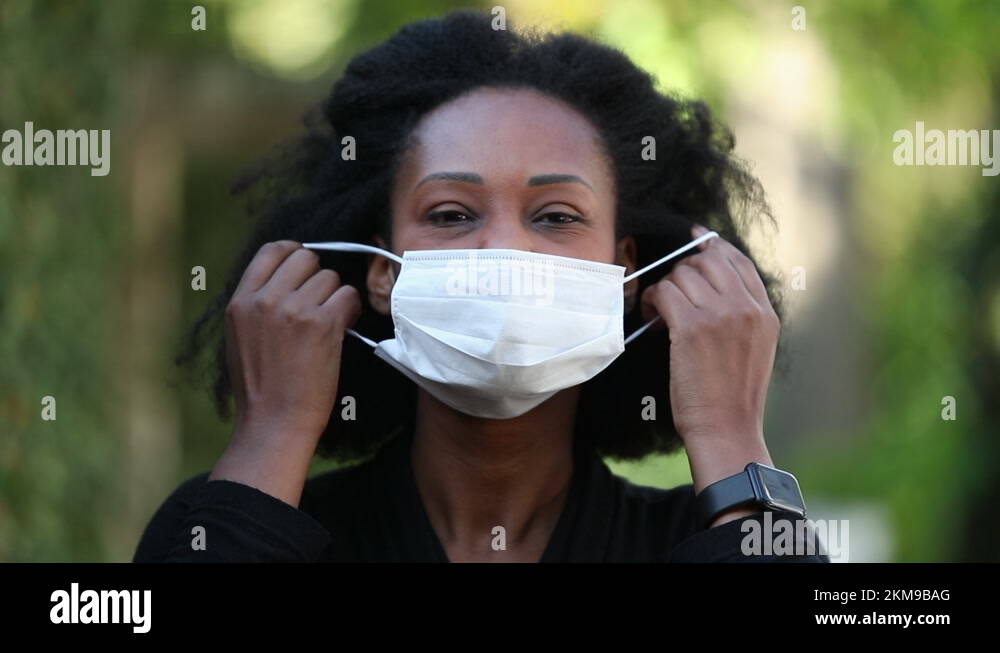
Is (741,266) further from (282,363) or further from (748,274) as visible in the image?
(282,363)

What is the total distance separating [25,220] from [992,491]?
602cm

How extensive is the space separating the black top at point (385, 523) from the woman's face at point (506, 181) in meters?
0.52

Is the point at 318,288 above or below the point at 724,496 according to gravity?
above

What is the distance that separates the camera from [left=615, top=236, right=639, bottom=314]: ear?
349 cm

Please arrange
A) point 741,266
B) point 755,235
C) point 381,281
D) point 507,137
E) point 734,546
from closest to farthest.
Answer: point 734,546
point 507,137
point 741,266
point 381,281
point 755,235

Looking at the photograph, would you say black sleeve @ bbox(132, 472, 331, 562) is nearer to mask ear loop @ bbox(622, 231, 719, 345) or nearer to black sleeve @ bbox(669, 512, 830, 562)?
black sleeve @ bbox(669, 512, 830, 562)

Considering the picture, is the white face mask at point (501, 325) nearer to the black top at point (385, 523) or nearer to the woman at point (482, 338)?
the woman at point (482, 338)

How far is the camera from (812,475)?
313 inches

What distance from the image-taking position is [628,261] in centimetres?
353

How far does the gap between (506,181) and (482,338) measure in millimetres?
386

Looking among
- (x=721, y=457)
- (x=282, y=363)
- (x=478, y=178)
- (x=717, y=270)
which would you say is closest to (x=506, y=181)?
(x=478, y=178)

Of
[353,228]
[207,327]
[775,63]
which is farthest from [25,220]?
[775,63]

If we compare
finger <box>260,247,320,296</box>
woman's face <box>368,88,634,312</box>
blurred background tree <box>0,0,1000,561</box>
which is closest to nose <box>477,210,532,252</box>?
woman's face <box>368,88,634,312</box>

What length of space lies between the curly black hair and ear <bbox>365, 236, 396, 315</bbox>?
0.06 m
